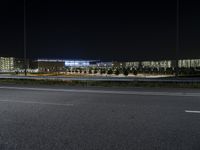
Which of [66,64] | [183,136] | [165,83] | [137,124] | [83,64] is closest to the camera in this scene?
[183,136]

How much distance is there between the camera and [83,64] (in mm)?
94812

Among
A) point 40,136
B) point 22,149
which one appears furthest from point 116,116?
point 22,149

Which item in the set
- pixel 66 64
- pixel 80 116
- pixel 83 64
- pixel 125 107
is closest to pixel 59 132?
pixel 80 116

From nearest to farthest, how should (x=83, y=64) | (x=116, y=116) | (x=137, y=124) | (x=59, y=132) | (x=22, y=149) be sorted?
(x=22, y=149), (x=59, y=132), (x=137, y=124), (x=116, y=116), (x=83, y=64)

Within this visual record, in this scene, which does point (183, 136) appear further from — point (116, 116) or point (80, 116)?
point (80, 116)

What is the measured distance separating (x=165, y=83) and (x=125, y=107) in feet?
38.3

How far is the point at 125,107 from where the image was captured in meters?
9.99

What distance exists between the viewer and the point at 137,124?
723cm

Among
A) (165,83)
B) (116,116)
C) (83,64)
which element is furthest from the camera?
(83,64)

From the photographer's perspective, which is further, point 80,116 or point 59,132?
point 80,116

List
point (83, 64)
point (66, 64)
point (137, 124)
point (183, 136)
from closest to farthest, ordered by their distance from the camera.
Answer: point (183, 136), point (137, 124), point (66, 64), point (83, 64)

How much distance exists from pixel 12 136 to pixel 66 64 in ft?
263

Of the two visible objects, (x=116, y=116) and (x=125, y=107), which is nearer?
(x=116, y=116)

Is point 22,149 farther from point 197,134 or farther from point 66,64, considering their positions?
point 66,64
